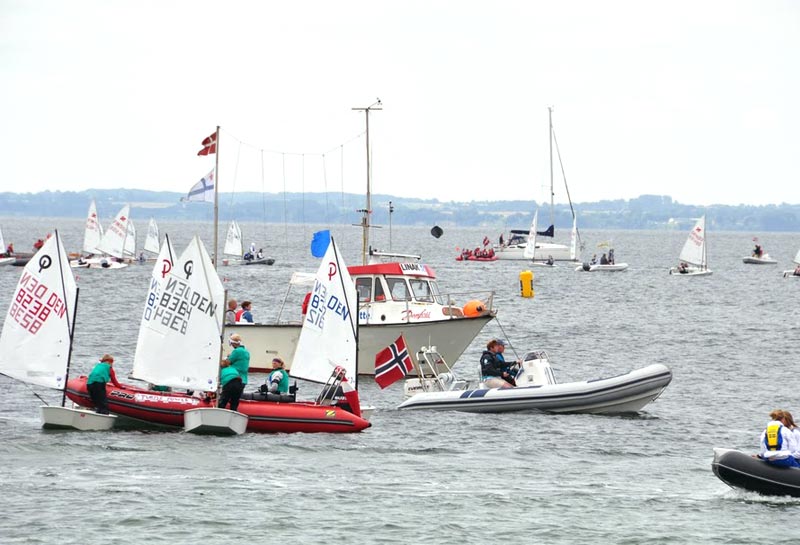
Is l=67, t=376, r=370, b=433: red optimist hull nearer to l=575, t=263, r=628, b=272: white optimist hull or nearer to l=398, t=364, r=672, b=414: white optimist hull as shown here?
l=398, t=364, r=672, b=414: white optimist hull

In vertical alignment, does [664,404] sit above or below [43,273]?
below

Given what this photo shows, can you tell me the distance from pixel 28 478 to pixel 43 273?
21.9 ft

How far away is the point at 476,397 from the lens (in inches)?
1248

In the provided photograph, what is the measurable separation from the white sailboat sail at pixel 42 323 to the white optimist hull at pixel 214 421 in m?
3.34

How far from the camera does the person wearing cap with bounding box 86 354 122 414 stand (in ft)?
91.4

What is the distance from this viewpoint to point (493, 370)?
105ft

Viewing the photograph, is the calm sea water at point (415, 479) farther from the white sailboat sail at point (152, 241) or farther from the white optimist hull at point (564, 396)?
the white sailboat sail at point (152, 241)

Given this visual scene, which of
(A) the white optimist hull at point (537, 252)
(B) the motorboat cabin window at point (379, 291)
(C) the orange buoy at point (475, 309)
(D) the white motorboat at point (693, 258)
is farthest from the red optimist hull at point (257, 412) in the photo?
(A) the white optimist hull at point (537, 252)

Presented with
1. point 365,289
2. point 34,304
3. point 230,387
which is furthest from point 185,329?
point 365,289

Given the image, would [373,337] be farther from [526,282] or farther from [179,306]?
[526,282]

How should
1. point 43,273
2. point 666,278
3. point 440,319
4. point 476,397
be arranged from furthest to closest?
point 666,278 → point 440,319 → point 476,397 → point 43,273

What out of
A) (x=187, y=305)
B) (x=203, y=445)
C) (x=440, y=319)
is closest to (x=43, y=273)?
(x=187, y=305)

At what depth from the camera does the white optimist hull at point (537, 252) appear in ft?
454

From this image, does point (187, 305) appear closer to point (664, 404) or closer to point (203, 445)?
point (203, 445)
